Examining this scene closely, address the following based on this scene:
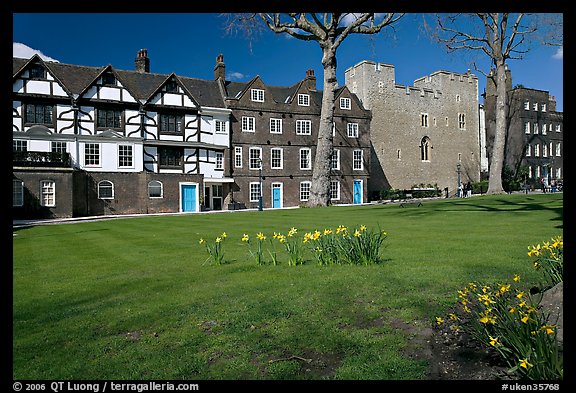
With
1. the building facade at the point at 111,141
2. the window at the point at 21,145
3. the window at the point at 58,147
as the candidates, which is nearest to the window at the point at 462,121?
the building facade at the point at 111,141

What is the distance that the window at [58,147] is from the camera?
30105mm

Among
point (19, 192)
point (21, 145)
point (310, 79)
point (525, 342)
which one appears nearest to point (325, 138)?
point (310, 79)

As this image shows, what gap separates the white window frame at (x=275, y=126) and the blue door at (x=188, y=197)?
34.9 ft

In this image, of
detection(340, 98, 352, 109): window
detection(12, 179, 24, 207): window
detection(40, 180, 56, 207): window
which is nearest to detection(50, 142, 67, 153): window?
detection(40, 180, 56, 207): window

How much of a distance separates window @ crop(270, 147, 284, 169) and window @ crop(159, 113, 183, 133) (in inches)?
386

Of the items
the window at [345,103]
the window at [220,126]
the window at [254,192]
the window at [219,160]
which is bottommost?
the window at [254,192]

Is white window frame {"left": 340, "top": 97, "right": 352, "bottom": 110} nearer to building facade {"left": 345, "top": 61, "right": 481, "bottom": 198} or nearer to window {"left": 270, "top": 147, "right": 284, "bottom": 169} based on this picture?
building facade {"left": 345, "top": 61, "right": 481, "bottom": 198}

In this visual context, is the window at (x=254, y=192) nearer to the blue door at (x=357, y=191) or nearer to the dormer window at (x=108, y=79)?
the blue door at (x=357, y=191)

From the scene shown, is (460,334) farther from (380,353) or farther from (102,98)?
(102,98)

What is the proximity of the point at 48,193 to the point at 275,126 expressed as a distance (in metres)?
21.7

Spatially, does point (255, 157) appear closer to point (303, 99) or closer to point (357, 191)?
point (303, 99)

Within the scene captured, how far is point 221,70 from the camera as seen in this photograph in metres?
40.8
